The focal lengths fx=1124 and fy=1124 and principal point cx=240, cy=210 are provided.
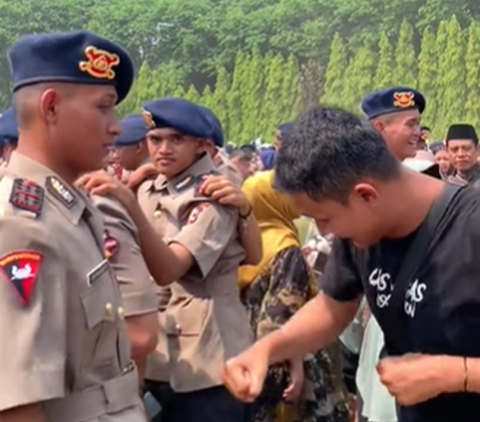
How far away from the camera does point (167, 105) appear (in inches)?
168

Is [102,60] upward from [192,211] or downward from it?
upward

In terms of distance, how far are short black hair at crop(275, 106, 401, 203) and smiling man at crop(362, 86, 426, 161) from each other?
8.08 ft

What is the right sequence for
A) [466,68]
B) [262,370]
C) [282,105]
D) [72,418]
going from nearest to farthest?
[72,418] < [262,370] < [466,68] < [282,105]

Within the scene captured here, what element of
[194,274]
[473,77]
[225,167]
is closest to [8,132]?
[225,167]

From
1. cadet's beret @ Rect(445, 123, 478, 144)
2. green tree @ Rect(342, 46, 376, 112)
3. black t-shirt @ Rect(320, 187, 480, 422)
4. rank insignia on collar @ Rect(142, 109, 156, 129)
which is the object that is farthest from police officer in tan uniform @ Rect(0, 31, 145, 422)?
green tree @ Rect(342, 46, 376, 112)

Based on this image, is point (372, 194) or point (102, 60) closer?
point (372, 194)

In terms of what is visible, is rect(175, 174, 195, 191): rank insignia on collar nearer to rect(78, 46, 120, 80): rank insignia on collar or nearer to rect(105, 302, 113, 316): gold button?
rect(78, 46, 120, 80): rank insignia on collar

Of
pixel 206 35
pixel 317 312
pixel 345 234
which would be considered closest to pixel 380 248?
pixel 345 234

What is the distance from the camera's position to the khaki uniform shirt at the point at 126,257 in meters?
3.21

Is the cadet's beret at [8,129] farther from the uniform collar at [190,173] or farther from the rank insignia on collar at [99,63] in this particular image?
the rank insignia on collar at [99,63]

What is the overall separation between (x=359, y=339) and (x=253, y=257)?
0.68 meters

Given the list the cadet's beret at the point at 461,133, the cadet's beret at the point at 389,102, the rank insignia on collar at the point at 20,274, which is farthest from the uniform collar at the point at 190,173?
the cadet's beret at the point at 461,133

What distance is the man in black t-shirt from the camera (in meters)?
2.46

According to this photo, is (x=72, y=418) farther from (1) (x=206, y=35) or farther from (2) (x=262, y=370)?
(1) (x=206, y=35)
